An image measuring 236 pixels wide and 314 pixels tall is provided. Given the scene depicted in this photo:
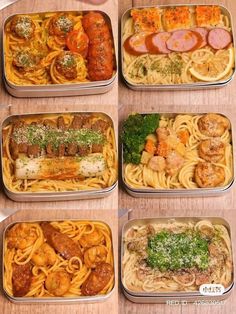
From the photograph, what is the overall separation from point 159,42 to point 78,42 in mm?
628

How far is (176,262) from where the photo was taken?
4496mm

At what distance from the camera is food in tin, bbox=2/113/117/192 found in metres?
4.68

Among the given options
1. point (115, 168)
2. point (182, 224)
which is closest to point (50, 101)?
point (115, 168)

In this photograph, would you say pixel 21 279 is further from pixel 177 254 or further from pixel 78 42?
pixel 78 42

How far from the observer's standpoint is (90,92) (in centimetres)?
494

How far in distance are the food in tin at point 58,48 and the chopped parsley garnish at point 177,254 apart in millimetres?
1300

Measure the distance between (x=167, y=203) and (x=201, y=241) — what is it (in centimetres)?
39

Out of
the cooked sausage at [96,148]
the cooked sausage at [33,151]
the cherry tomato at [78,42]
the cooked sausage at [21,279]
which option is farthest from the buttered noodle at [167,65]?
the cooked sausage at [21,279]

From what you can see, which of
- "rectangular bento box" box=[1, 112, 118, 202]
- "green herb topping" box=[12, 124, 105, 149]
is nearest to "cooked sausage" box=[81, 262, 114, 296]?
"rectangular bento box" box=[1, 112, 118, 202]

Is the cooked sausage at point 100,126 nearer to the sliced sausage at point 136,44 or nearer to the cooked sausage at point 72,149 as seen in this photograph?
the cooked sausage at point 72,149

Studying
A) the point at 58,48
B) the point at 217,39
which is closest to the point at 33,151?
the point at 58,48

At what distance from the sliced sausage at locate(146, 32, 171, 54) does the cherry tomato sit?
1.60ft

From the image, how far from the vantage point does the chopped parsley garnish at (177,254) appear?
450 cm

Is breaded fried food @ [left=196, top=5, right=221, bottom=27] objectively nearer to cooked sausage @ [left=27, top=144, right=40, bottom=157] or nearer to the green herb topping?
the green herb topping
